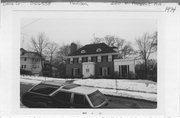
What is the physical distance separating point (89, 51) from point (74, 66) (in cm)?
7

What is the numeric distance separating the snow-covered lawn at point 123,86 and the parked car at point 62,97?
17 millimetres

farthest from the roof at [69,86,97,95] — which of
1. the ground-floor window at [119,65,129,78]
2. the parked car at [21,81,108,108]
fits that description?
the ground-floor window at [119,65,129,78]

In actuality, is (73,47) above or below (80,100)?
above

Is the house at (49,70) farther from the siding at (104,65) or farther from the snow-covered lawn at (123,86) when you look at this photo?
the siding at (104,65)

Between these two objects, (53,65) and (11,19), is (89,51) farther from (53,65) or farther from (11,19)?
(11,19)

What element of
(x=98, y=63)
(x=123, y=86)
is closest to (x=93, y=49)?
(x=98, y=63)

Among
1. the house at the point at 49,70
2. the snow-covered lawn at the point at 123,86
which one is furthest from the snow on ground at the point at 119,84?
the house at the point at 49,70

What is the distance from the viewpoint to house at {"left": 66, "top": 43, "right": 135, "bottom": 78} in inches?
30.6

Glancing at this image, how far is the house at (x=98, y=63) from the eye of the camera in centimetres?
78

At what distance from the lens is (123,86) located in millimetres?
786

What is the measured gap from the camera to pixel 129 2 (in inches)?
31.0

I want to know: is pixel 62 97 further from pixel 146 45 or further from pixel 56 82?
pixel 146 45

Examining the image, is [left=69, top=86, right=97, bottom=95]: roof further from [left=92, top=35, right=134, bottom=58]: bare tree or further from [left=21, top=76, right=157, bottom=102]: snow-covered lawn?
[left=92, top=35, right=134, bottom=58]: bare tree

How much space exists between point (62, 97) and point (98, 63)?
16 centimetres
